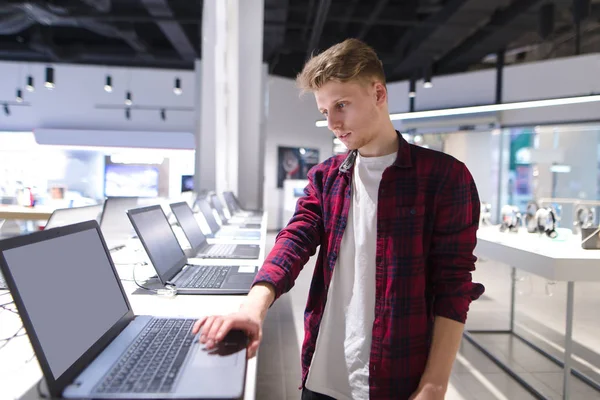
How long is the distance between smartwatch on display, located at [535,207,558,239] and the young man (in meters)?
2.57

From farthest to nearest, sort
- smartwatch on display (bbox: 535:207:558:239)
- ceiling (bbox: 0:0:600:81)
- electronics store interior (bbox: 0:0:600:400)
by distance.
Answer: ceiling (bbox: 0:0:600:81) → smartwatch on display (bbox: 535:207:558:239) → electronics store interior (bbox: 0:0:600:400)

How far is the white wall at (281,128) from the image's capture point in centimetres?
1016

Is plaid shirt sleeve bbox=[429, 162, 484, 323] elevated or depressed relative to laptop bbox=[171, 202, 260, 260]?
elevated

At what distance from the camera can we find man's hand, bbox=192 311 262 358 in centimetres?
84

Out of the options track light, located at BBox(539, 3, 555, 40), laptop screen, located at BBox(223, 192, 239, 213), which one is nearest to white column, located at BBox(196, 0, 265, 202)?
laptop screen, located at BBox(223, 192, 239, 213)

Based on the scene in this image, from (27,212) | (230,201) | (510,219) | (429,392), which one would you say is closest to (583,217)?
(510,219)

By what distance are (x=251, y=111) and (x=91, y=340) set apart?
625 cm

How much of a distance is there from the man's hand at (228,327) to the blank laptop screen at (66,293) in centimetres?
25

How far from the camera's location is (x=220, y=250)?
8.52 feet

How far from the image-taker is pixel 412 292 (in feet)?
3.35

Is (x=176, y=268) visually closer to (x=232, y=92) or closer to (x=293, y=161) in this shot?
(x=232, y=92)

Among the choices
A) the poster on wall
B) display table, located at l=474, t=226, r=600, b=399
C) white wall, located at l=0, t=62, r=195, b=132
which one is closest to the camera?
display table, located at l=474, t=226, r=600, b=399

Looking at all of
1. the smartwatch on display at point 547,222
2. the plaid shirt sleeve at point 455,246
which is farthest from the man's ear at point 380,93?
the smartwatch on display at point 547,222

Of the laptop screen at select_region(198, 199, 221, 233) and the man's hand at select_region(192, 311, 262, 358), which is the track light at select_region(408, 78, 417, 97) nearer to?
the laptop screen at select_region(198, 199, 221, 233)
